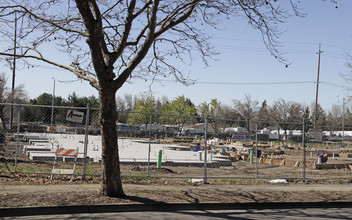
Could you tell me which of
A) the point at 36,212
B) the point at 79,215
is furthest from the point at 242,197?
the point at 36,212

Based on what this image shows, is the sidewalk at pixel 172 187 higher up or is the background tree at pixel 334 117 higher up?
the background tree at pixel 334 117

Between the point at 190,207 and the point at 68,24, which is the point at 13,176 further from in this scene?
the point at 190,207

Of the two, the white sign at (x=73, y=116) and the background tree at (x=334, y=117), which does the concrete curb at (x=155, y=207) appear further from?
the background tree at (x=334, y=117)

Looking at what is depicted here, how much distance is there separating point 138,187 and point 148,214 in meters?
2.64

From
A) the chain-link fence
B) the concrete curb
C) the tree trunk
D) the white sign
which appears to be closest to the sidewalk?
the chain-link fence


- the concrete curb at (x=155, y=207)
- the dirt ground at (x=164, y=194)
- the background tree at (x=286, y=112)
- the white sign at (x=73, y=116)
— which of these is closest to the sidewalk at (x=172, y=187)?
the dirt ground at (x=164, y=194)

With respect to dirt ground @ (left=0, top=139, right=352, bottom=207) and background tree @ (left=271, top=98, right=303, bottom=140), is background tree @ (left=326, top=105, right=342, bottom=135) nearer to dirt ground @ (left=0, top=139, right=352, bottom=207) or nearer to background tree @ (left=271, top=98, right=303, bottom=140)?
background tree @ (left=271, top=98, right=303, bottom=140)

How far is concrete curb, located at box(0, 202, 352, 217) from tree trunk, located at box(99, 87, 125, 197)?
0.70 metres

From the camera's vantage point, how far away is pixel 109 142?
9070mm

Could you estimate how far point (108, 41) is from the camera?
39.4 ft

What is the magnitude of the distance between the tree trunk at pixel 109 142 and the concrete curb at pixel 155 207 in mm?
700

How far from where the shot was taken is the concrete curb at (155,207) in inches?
315

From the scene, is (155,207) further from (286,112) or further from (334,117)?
(334,117)

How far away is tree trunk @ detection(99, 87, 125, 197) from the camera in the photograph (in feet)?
29.7
